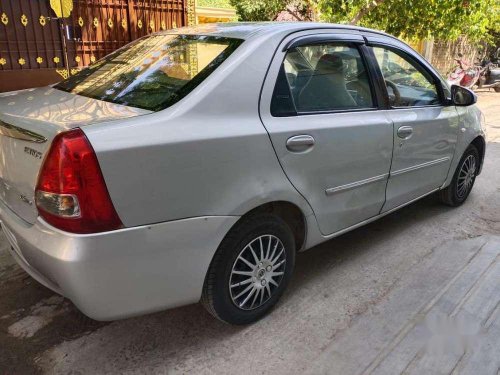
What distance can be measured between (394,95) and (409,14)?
211 inches

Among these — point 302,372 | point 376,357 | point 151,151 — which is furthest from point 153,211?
point 376,357

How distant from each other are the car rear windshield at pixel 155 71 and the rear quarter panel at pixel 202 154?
108mm

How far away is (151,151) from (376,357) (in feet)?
5.11

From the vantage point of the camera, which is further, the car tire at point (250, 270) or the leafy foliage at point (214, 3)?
the leafy foliage at point (214, 3)

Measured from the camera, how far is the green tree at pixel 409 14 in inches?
295

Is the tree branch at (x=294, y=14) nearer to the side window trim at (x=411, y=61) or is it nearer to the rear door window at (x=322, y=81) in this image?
the side window trim at (x=411, y=61)

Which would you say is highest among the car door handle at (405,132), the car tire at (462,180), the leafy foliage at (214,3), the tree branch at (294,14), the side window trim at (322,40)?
the leafy foliage at (214,3)

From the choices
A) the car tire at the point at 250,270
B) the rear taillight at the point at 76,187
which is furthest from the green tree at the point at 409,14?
the rear taillight at the point at 76,187

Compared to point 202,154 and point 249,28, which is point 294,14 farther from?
point 202,154

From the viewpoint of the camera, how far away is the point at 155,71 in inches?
101

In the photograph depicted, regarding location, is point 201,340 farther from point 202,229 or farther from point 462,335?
point 462,335

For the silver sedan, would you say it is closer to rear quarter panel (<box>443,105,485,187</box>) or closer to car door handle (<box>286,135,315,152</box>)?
car door handle (<box>286,135,315,152</box>)

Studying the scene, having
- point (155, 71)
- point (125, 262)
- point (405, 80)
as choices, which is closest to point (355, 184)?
point (405, 80)

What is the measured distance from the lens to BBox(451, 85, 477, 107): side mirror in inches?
150
